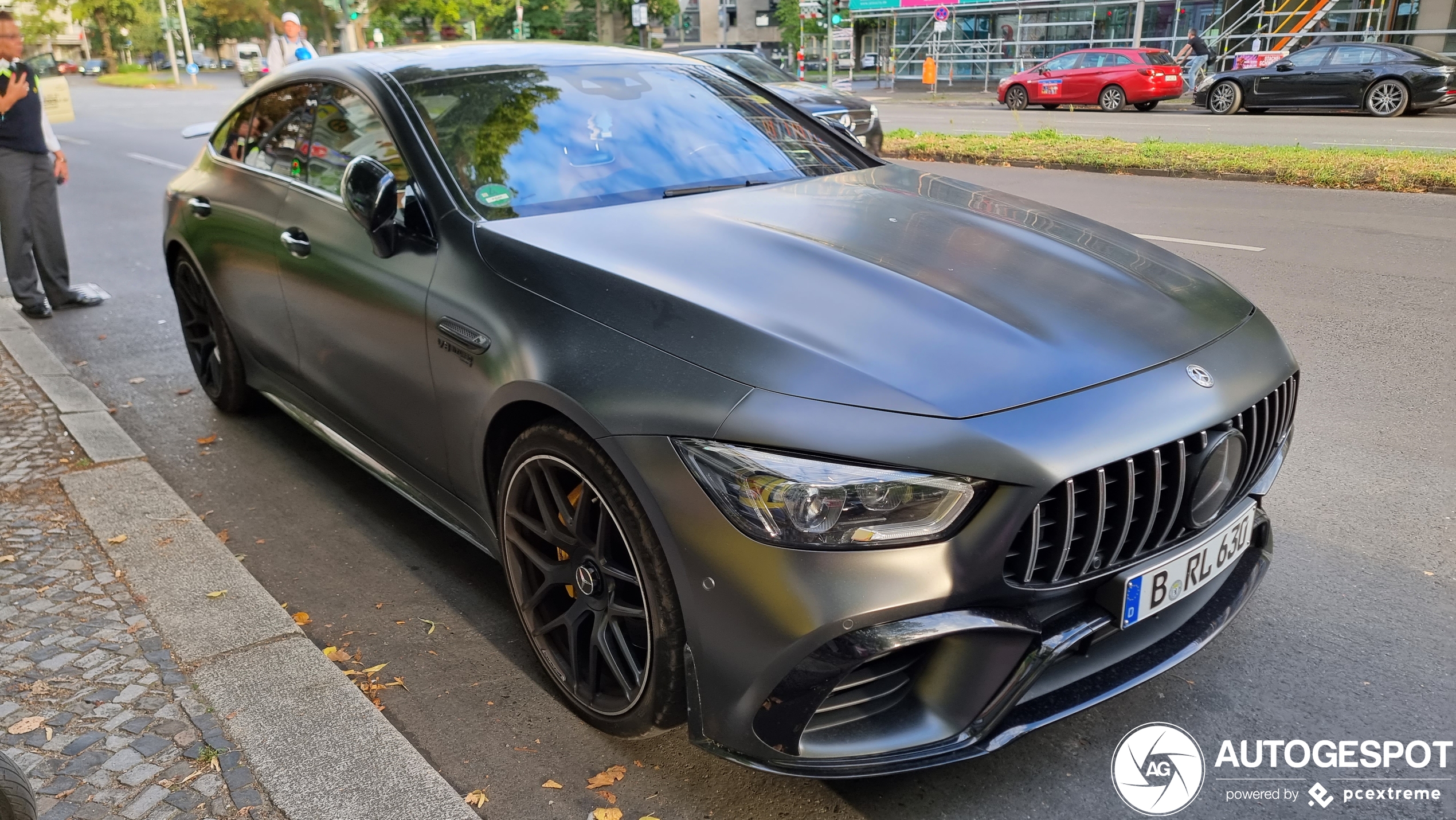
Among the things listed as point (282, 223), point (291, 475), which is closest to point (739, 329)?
point (282, 223)

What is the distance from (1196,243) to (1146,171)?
4348 millimetres

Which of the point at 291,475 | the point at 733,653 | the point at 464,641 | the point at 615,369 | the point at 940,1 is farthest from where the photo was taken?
Answer: the point at 940,1

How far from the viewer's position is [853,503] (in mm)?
→ 2021

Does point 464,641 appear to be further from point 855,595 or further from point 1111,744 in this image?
point 1111,744

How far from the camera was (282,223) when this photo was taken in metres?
3.90

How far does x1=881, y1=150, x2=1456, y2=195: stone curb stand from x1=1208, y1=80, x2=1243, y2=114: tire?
968 centimetres

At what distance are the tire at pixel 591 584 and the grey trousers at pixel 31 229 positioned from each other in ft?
20.4

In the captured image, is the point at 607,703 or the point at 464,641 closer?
the point at 607,703

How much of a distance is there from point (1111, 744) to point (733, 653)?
1066 millimetres

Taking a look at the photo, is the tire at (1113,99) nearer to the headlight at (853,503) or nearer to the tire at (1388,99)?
the tire at (1388,99)

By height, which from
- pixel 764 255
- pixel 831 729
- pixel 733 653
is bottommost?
pixel 831 729

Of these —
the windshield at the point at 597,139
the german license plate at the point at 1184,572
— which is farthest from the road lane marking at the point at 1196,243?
the german license plate at the point at 1184,572

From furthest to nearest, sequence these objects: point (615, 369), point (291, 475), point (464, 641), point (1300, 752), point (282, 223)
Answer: point (291, 475), point (282, 223), point (464, 641), point (1300, 752), point (615, 369)
